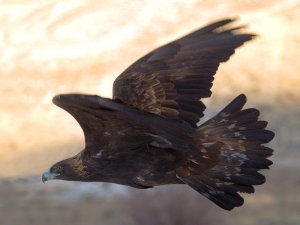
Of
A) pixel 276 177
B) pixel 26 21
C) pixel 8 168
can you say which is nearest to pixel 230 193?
pixel 276 177

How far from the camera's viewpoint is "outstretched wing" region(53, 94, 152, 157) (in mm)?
9898

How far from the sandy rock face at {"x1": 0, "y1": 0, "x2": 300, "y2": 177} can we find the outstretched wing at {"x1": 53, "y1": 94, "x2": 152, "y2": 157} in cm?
1066

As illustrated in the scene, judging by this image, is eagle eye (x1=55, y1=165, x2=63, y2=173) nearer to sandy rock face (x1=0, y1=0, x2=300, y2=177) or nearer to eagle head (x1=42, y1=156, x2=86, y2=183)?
eagle head (x1=42, y1=156, x2=86, y2=183)

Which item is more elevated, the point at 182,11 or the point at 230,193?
the point at 182,11

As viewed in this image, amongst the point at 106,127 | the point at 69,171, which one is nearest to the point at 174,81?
the point at 106,127

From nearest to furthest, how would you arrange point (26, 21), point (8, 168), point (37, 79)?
point (8, 168) < point (37, 79) < point (26, 21)

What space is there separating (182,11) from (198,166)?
1372 cm

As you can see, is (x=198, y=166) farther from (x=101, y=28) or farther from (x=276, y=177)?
(x=101, y=28)

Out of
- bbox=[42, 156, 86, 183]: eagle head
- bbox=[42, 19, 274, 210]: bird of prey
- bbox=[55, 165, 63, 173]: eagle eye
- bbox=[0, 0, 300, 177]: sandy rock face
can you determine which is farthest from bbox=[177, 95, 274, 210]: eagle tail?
bbox=[0, 0, 300, 177]: sandy rock face

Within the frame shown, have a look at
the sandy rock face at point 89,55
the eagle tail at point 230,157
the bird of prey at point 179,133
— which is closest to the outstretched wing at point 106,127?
the bird of prey at point 179,133

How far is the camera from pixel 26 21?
25.4 m

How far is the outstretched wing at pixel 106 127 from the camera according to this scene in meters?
9.90

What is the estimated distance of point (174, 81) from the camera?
11.1 metres

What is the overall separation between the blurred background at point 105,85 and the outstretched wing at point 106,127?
7.23 meters
